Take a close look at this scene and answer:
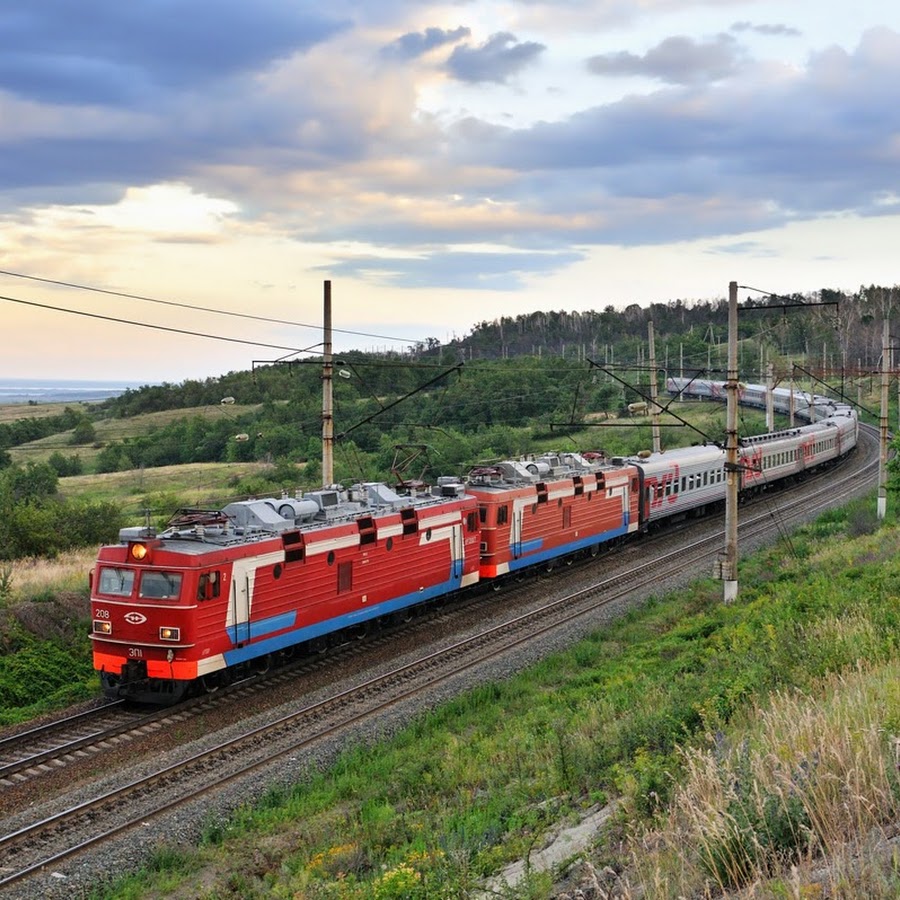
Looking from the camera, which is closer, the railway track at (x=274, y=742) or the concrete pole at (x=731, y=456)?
the railway track at (x=274, y=742)

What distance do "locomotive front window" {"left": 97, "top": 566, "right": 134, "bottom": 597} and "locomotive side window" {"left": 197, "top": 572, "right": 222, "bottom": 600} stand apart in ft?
4.71

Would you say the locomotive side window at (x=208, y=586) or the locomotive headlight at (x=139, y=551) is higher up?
the locomotive headlight at (x=139, y=551)

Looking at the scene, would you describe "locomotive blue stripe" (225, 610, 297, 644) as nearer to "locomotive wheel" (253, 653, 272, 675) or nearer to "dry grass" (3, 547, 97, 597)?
"locomotive wheel" (253, 653, 272, 675)

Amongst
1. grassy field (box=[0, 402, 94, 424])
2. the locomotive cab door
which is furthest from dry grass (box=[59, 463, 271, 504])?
grassy field (box=[0, 402, 94, 424])

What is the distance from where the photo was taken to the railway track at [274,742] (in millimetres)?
13120

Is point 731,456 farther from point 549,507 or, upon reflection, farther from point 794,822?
point 794,822

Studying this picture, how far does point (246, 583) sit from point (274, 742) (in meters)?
3.67

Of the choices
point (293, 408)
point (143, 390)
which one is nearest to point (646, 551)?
point (293, 408)

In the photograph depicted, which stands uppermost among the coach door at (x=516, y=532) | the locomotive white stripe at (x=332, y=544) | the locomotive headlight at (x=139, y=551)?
the locomotive headlight at (x=139, y=551)

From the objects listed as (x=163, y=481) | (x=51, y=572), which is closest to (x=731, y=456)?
(x=51, y=572)

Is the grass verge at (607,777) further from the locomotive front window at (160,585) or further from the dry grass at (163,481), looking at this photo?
the dry grass at (163,481)

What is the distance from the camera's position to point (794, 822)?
6.79 metres

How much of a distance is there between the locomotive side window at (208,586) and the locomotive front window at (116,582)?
1435 mm

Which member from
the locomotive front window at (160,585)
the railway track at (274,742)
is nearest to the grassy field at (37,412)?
the railway track at (274,742)
